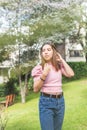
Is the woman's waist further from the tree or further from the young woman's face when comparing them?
the tree

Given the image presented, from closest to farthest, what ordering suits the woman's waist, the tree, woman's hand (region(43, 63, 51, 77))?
woman's hand (region(43, 63, 51, 77)) → the woman's waist → the tree

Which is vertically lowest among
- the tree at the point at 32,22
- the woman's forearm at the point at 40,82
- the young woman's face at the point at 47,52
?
the woman's forearm at the point at 40,82

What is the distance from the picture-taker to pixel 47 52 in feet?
15.8

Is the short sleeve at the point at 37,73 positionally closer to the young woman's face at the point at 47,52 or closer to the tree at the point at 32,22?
the young woman's face at the point at 47,52

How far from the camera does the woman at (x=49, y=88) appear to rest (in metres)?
4.66

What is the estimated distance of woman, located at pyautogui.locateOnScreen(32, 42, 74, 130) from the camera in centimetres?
466

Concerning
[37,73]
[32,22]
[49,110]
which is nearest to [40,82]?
[37,73]

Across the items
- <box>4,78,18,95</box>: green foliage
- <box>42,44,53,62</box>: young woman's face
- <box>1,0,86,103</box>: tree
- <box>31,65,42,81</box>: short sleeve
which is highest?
<box>1,0,86,103</box>: tree

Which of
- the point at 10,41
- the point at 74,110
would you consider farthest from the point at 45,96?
the point at 10,41

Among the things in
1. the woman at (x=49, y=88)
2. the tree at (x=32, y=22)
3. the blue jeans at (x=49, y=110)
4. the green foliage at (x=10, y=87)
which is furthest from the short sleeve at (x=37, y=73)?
the green foliage at (x=10, y=87)

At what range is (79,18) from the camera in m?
28.0

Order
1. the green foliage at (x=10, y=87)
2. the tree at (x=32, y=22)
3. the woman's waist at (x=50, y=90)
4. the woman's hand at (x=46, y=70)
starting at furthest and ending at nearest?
the green foliage at (x=10, y=87) < the tree at (x=32, y=22) < the woman's waist at (x=50, y=90) < the woman's hand at (x=46, y=70)

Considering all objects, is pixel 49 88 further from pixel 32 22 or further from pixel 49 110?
pixel 32 22

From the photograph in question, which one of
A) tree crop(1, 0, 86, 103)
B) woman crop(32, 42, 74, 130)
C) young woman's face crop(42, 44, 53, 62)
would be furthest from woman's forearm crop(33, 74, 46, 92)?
tree crop(1, 0, 86, 103)
